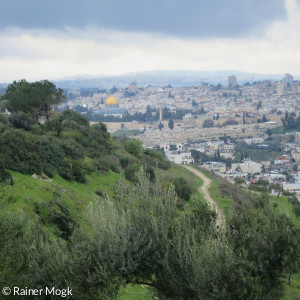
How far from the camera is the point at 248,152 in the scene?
74125 millimetres

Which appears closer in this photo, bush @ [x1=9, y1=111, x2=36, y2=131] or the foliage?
bush @ [x1=9, y1=111, x2=36, y2=131]

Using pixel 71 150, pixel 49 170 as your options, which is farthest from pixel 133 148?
pixel 49 170

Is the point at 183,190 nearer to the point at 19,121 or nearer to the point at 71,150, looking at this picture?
the point at 71,150

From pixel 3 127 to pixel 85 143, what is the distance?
6855 mm

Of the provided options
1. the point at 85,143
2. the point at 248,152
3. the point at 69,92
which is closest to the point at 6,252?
the point at 85,143

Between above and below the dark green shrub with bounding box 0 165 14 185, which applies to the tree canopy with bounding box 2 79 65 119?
above

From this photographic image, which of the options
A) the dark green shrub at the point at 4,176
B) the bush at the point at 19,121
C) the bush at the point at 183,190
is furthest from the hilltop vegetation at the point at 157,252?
the bush at the point at 19,121

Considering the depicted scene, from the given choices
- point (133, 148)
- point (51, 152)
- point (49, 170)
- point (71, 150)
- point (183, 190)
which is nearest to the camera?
point (49, 170)

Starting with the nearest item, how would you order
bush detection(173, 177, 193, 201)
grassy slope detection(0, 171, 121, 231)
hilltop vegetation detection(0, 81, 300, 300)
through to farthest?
1. hilltop vegetation detection(0, 81, 300, 300)
2. grassy slope detection(0, 171, 121, 231)
3. bush detection(173, 177, 193, 201)

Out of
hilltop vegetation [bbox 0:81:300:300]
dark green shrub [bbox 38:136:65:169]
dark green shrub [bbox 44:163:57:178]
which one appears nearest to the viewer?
hilltop vegetation [bbox 0:81:300:300]

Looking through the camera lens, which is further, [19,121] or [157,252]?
[19,121]

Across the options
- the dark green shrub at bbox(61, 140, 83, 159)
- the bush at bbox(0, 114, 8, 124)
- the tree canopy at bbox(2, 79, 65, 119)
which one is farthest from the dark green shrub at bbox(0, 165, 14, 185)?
the tree canopy at bbox(2, 79, 65, 119)

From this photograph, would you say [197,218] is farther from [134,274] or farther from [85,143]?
[85,143]

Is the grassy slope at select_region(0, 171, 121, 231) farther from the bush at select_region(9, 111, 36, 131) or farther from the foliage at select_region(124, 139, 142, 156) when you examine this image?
the foliage at select_region(124, 139, 142, 156)
